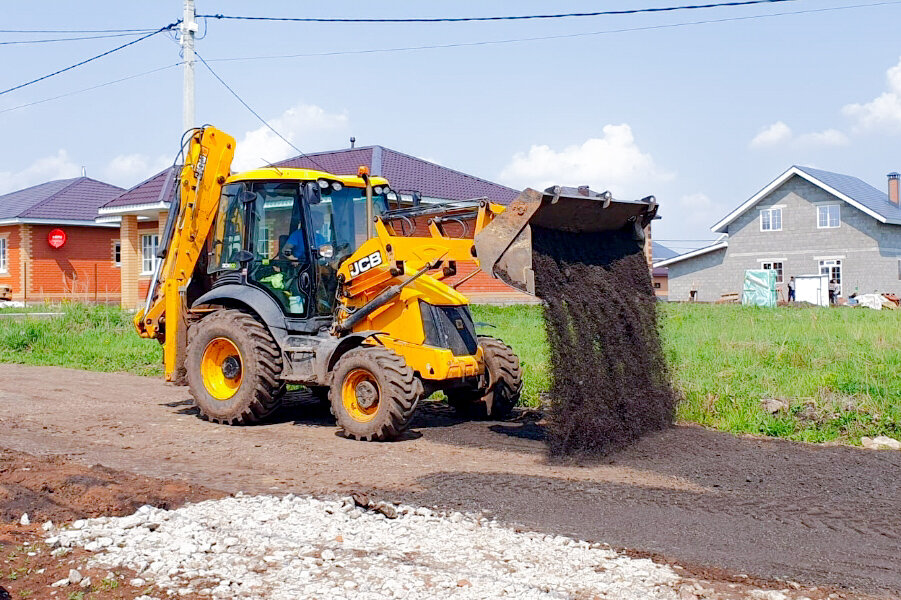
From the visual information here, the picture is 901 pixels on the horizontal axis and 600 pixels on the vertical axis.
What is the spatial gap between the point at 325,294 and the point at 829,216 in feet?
126

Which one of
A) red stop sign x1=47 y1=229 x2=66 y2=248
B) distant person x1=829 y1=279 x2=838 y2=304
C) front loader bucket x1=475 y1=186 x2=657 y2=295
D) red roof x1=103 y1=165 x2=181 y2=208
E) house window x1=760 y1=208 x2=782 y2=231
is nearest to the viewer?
front loader bucket x1=475 y1=186 x2=657 y2=295

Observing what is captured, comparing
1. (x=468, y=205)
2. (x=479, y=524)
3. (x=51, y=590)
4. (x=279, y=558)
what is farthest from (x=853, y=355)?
(x=51, y=590)

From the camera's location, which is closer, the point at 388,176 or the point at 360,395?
the point at 360,395

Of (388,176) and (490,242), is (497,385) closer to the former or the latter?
(490,242)

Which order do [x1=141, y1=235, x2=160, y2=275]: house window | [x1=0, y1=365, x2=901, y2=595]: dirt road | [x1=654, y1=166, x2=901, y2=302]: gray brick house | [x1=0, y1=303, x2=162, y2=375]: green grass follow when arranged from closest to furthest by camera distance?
[x1=0, y1=365, x2=901, y2=595]: dirt road
[x1=0, y1=303, x2=162, y2=375]: green grass
[x1=141, y1=235, x2=160, y2=275]: house window
[x1=654, y1=166, x2=901, y2=302]: gray brick house

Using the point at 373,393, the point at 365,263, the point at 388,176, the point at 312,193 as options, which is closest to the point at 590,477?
the point at 373,393

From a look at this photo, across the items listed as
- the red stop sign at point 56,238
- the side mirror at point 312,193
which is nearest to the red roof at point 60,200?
the red stop sign at point 56,238

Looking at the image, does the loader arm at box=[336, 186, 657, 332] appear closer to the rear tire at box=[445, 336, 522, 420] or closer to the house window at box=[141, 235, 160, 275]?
the rear tire at box=[445, 336, 522, 420]

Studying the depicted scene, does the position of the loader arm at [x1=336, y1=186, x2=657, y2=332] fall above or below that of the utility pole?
below

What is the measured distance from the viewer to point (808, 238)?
4403 centimetres

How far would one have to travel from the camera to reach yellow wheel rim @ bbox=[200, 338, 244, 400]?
33.7 feet

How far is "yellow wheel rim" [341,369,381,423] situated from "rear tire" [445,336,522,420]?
1.33 m

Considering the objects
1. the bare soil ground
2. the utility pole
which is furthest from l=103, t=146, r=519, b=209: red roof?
the bare soil ground

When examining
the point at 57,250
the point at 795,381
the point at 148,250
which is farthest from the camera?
the point at 57,250
